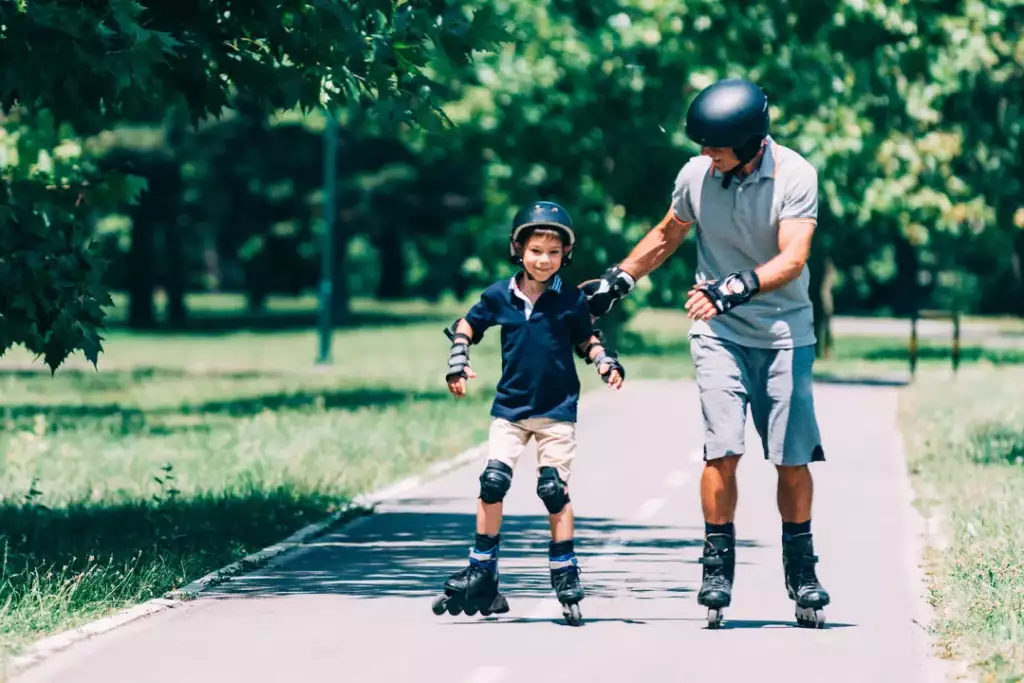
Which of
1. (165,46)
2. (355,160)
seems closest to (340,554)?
(165,46)

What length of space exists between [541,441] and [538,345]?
15.6 inches

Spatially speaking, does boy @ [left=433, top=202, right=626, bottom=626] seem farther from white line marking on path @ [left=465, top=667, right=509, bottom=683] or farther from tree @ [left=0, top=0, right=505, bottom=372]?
tree @ [left=0, top=0, right=505, bottom=372]

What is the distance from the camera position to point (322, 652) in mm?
7562

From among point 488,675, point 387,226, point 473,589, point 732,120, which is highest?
point 732,120

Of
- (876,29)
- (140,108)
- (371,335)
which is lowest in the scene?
(371,335)

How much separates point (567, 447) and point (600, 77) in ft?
73.6

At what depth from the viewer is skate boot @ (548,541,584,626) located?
26.5ft

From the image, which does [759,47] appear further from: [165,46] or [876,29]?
[165,46]

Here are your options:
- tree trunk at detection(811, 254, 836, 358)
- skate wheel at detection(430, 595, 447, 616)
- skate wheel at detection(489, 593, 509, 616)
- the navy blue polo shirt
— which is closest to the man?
the navy blue polo shirt

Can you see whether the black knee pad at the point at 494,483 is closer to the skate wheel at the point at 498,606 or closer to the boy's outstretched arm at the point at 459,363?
the boy's outstretched arm at the point at 459,363

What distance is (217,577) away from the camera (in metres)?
9.41

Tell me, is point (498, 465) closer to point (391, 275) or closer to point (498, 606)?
point (498, 606)

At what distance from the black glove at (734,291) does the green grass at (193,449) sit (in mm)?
2757

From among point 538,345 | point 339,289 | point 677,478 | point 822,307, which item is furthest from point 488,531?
point 339,289
